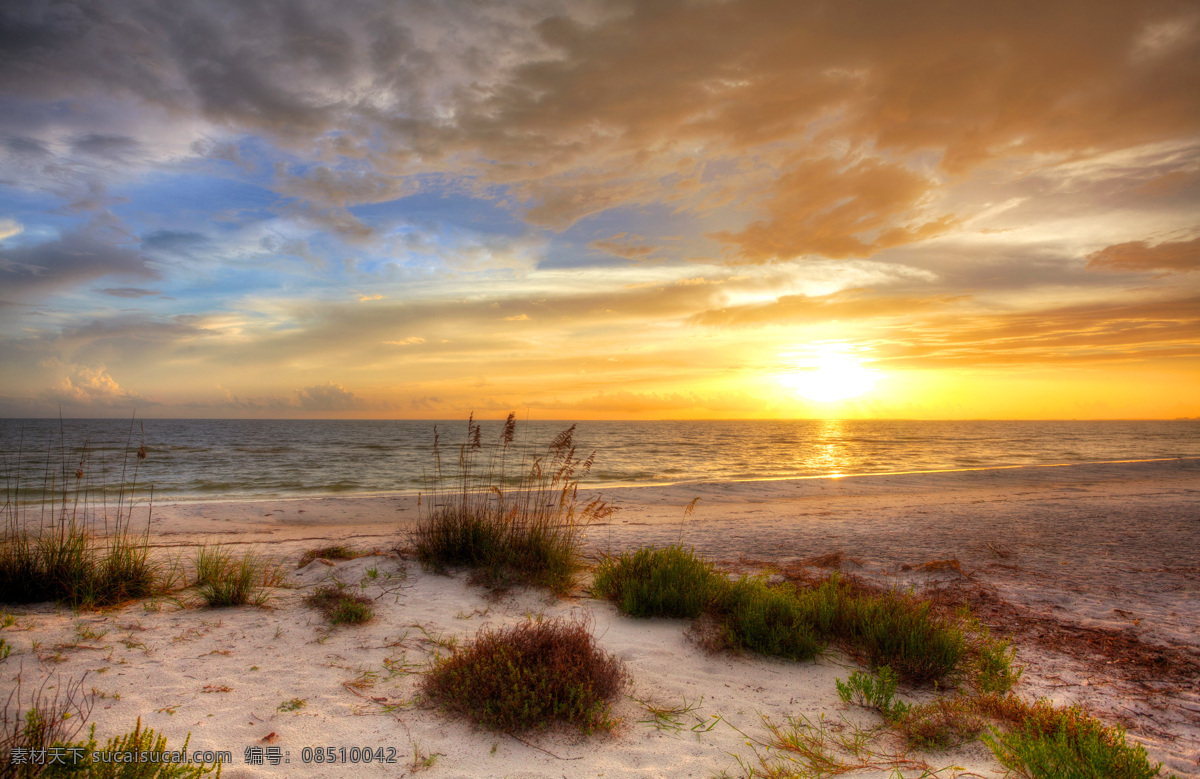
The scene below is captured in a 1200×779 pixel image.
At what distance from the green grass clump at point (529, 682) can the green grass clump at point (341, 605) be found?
159cm

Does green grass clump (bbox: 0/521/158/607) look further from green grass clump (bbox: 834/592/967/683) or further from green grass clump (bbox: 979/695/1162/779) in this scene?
green grass clump (bbox: 979/695/1162/779)

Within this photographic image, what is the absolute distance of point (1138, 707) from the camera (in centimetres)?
404

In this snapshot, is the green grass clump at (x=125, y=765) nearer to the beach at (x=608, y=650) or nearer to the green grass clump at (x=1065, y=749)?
the beach at (x=608, y=650)

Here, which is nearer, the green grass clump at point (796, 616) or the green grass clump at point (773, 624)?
the green grass clump at point (796, 616)

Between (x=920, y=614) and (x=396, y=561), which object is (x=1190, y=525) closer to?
(x=920, y=614)

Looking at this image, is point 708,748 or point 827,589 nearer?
point 708,748

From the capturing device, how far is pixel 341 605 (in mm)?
5539

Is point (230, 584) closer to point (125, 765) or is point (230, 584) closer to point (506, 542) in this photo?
point (506, 542)

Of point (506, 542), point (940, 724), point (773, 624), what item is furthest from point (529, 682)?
point (506, 542)

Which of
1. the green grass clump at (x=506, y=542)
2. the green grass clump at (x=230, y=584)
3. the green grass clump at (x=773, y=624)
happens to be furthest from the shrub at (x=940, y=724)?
the green grass clump at (x=230, y=584)

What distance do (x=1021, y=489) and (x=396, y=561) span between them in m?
22.2

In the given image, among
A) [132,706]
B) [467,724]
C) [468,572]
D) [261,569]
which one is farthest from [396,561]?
[467,724]

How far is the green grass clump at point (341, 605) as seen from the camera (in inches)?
213

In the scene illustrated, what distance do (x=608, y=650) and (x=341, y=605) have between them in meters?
2.78
